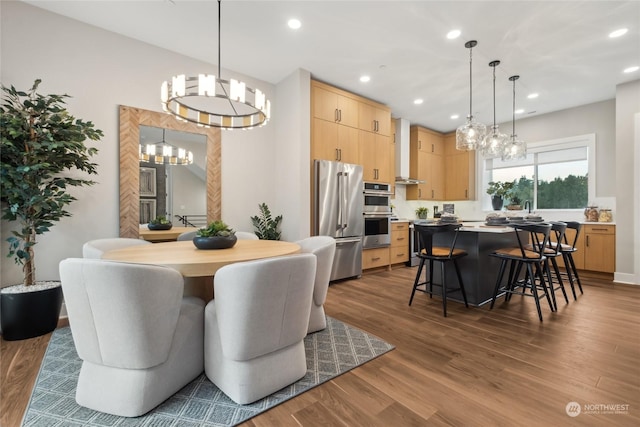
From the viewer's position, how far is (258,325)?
4.67 ft

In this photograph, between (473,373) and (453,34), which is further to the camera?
(453,34)

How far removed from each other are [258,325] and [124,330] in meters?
0.62

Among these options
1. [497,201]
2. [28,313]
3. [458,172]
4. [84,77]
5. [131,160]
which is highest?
[84,77]

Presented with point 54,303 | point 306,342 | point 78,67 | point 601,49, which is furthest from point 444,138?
point 54,303

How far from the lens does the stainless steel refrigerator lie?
3.93m

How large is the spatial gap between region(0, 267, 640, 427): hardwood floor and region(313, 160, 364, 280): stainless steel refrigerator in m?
1.24

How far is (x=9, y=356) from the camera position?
2.01 meters

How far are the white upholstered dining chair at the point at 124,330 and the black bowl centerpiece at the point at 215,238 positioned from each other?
607 millimetres

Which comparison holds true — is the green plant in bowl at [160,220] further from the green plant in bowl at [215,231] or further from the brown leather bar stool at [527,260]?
the brown leather bar stool at [527,260]

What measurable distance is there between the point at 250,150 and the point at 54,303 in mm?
2639

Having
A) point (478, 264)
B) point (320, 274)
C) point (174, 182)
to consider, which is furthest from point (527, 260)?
point (174, 182)

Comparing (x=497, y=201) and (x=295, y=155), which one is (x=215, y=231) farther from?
(x=497, y=201)

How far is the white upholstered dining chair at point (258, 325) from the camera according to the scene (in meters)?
1.37

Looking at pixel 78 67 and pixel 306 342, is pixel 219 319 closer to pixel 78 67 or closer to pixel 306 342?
pixel 306 342
